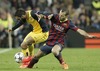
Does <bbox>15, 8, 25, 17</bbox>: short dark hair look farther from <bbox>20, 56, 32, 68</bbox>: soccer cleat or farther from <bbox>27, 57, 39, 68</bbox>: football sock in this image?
<bbox>27, 57, 39, 68</bbox>: football sock

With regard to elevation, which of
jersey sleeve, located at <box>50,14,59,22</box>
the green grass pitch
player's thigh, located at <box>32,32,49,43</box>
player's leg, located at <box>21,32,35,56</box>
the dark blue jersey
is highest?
jersey sleeve, located at <box>50,14,59,22</box>

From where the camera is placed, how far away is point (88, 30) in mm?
27359

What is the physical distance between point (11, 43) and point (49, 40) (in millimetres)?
13744

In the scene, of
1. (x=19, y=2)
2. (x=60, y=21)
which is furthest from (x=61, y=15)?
(x=19, y=2)

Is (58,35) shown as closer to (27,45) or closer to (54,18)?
(54,18)

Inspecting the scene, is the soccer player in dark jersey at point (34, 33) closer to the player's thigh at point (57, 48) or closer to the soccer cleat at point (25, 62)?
the soccer cleat at point (25, 62)

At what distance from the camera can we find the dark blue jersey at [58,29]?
14083mm

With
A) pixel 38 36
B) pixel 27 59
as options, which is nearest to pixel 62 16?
pixel 27 59

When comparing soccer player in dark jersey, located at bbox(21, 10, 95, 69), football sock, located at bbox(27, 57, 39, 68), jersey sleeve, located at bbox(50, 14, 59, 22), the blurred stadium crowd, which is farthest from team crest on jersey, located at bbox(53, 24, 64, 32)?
the blurred stadium crowd

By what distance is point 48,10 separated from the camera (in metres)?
28.5

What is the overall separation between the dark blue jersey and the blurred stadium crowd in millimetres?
12950

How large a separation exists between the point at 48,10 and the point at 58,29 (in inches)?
568

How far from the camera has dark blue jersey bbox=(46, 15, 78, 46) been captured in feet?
46.2

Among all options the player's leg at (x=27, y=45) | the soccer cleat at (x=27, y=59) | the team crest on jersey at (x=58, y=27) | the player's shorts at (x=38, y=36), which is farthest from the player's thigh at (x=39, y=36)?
the team crest on jersey at (x=58, y=27)
